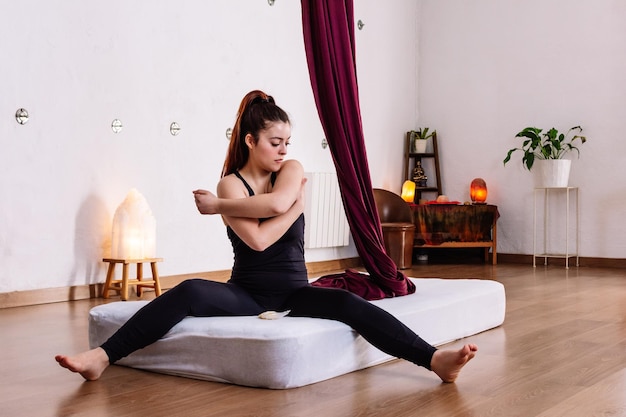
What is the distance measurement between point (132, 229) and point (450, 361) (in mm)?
2942

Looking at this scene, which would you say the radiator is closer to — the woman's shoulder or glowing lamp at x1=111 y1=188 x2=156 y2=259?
glowing lamp at x1=111 y1=188 x2=156 y2=259

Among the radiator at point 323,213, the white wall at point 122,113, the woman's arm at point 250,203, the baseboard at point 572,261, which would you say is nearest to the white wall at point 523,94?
the baseboard at point 572,261

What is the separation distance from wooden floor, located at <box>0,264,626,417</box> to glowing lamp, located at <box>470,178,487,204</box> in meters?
3.97

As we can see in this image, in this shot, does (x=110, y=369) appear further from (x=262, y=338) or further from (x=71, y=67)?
(x=71, y=67)

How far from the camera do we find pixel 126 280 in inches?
192

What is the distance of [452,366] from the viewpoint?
Result: 2496mm

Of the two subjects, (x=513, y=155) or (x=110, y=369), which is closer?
(x=110, y=369)

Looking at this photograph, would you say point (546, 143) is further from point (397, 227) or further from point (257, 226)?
point (257, 226)

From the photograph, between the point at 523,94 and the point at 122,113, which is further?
the point at 523,94

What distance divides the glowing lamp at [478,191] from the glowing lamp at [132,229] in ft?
12.2

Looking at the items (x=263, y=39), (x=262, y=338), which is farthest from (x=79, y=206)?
(x=262, y=338)

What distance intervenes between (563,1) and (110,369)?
6082 millimetres

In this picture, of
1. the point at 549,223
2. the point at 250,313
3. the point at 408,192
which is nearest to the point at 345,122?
the point at 250,313

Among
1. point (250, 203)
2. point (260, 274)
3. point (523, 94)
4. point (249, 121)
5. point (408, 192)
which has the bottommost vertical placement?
point (260, 274)
